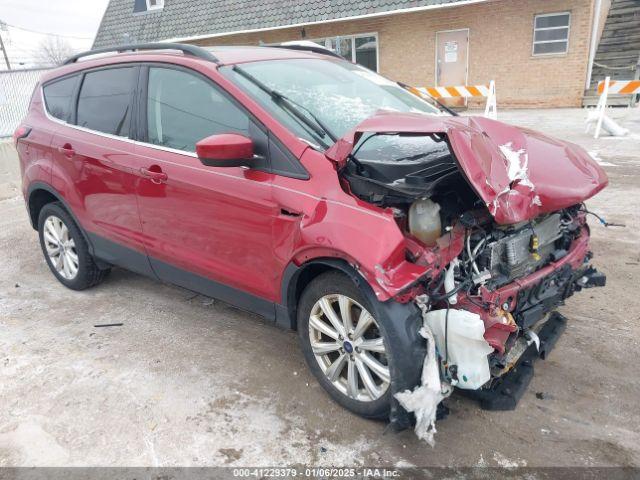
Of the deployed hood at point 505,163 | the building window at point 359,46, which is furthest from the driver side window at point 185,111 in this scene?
the building window at point 359,46

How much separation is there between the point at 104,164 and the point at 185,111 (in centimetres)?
86

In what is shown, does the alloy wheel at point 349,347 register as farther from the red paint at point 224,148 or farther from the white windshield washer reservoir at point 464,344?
the red paint at point 224,148

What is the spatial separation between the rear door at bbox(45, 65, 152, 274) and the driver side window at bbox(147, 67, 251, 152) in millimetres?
237

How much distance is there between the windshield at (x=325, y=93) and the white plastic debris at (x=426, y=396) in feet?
3.85

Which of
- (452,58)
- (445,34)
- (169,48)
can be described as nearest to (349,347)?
(169,48)

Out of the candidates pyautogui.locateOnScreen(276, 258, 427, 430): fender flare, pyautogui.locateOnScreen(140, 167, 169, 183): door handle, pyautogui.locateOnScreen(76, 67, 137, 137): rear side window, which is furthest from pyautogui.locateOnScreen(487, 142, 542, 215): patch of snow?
pyautogui.locateOnScreen(76, 67, 137, 137): rear side window

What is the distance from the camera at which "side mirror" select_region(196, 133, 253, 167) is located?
9.07ft

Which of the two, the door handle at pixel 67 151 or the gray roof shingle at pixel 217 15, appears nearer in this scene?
the door handle at pixel 67 151

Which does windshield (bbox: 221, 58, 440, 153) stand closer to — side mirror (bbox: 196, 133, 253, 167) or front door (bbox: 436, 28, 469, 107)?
side mirror (bbox: 196, 133, 253, 167)

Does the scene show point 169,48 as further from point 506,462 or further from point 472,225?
point 506,462

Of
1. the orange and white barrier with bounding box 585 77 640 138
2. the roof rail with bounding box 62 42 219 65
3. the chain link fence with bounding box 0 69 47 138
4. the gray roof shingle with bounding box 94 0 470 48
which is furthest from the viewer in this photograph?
the gray roof shingle with bounding box 94 0 470 48

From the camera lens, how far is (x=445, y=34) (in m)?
15.6

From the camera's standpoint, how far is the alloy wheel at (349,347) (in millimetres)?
2664

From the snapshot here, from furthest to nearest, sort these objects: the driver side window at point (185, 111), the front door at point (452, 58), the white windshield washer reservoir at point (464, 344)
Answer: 1. the front door at point (452, 58)
2. the driver side window at point (185, 111)
3. the white windshield washer reservoir at point (464, 344)
